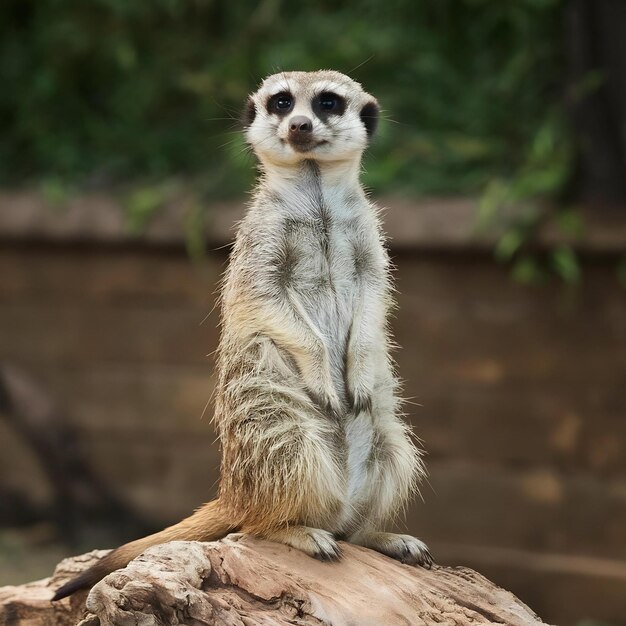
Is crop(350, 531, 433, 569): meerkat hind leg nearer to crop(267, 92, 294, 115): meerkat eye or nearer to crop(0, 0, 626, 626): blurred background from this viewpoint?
crop(267, 92, 294, 115): meerkat eye

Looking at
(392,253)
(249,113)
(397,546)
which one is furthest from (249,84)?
(397,546)

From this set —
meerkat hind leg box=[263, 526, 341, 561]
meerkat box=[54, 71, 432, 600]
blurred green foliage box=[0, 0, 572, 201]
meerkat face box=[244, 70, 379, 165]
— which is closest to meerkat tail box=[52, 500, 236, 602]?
meerkat box=[54, 71, 432, 600]

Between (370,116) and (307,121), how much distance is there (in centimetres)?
34

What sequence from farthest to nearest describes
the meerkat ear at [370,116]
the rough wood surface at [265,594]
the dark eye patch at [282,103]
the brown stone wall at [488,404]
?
1. the brown stone wall at [488,404]
2. the meerkat ear at [370,116]
3. the dark eye patch at [282,103]
4. the rough wood surface at [265,594]

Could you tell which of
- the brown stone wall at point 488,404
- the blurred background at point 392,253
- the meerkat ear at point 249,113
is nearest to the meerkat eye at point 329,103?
the meerkat ear at point 249,113

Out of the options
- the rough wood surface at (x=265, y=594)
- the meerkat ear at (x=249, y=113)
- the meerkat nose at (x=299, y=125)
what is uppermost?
the meerkat ear at (x=249, y=113)

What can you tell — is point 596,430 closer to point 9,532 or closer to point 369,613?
point 369,613

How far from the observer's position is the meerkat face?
2756mm

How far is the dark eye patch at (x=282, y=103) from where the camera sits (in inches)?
111

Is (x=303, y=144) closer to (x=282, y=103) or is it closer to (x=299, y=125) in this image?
(x=299, y=125)

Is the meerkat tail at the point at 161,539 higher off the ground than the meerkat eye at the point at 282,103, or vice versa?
the meerkat eye at the point at 282,103

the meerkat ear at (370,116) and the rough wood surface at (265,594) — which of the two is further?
the meerkat ear at (370,116)

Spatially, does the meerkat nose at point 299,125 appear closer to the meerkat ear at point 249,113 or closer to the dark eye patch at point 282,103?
the dark eye patch at point 282,103

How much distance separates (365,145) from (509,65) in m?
4.02
